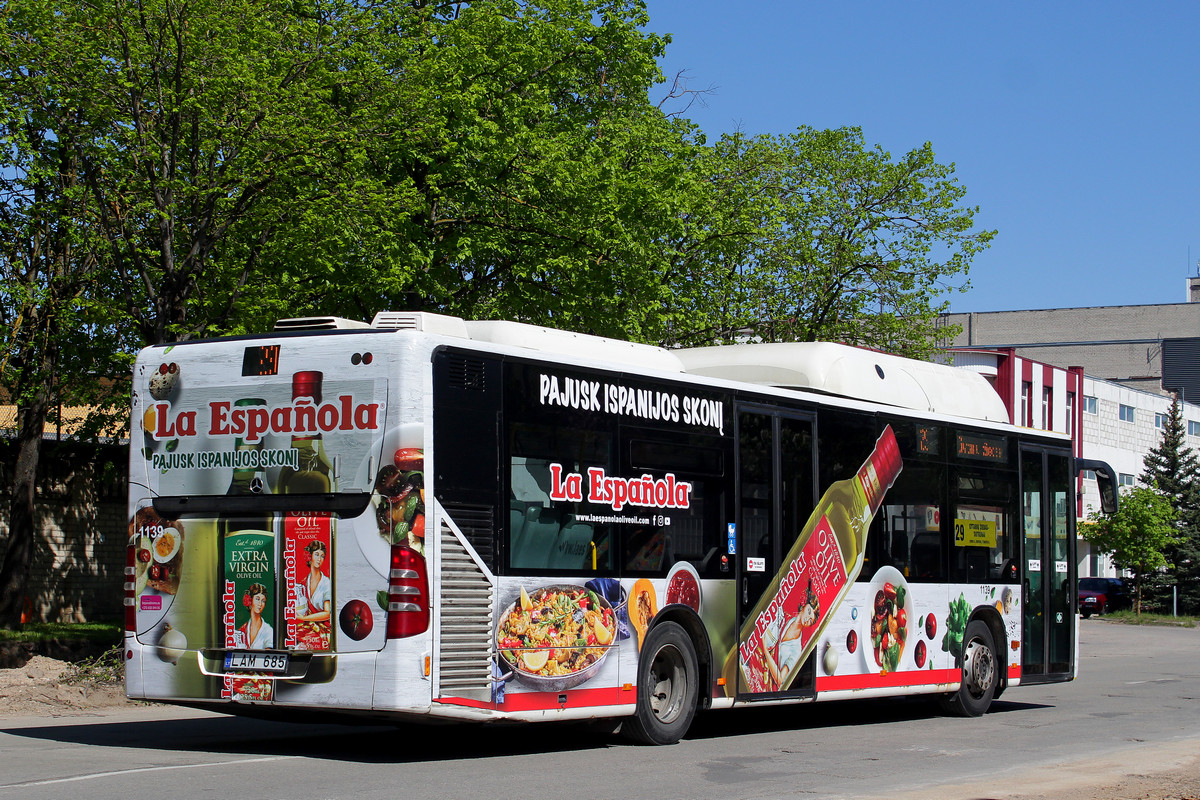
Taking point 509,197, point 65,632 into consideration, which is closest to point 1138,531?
point 509,197

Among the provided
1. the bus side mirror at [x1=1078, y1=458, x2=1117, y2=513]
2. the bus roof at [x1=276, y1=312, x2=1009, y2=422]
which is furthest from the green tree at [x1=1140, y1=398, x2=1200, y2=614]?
the bus roof at [x1=276, y1=312, x2=1009, y2=422]

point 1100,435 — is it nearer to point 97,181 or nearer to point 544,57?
point 544,57

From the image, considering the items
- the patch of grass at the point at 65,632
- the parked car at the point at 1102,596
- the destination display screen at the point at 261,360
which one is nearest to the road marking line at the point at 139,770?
the destination display screen at the point at 261,360

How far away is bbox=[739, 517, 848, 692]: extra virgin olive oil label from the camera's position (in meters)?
13.2

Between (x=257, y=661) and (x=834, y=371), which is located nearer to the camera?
(x=257, y=661)

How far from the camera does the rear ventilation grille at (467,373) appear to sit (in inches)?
404

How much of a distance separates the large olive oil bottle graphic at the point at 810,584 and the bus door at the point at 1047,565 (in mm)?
3331

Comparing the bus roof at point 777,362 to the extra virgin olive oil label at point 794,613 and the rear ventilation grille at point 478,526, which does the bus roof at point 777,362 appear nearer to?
the rear ventilation grille at point 478,526

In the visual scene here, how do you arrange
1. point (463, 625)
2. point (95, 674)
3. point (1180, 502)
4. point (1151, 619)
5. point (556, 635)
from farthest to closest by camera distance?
point (1180, 502), point (1151, 619), point (95, 674), point (556, 635), point (463, 625)

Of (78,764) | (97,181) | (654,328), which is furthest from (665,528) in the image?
(654,328)

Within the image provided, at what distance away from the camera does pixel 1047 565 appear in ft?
58.9

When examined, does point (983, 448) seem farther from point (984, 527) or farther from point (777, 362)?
point (777, 362)

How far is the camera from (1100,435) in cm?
7462

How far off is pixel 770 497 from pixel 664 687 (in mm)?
2298
